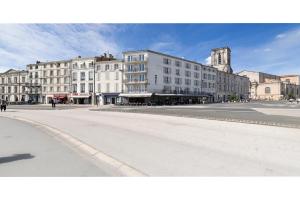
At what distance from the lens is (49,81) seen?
64.9 m

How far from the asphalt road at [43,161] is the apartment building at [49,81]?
5568 centimetres

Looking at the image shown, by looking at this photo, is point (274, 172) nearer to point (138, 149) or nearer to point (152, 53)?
point (138, 149)

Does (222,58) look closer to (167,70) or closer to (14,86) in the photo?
(167,70)

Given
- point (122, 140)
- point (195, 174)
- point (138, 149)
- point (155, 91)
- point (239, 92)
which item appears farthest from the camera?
point (239, 92)

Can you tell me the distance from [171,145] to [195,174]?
114 inches

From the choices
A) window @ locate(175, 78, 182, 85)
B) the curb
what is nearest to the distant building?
window @ locate(175, 78, 182, 85)

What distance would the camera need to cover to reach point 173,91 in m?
57.3

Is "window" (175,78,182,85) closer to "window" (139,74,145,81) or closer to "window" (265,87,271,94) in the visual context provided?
"window" (139,74,145,81)

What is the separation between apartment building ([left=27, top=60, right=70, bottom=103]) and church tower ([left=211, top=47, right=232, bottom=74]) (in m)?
61.1

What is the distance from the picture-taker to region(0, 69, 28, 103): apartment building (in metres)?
69.5

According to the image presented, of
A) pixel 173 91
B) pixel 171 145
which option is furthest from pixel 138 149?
pixel 173 91

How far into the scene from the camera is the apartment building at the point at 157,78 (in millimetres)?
52031

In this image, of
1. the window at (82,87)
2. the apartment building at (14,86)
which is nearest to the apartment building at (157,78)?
the window at (82,87)

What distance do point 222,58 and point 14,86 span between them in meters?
75.6
